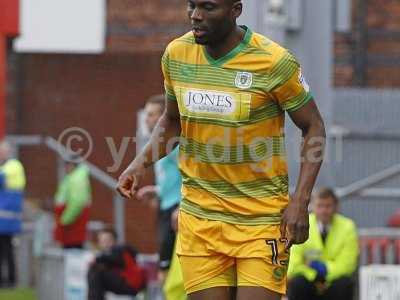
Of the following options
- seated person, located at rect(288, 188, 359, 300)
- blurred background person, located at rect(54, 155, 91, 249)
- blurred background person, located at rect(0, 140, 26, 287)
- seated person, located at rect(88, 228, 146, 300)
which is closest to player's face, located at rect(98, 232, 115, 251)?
seated person, located at rect(88, 228, 146, 300)

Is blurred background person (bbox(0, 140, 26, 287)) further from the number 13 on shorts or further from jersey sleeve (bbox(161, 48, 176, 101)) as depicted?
the number 13 on shorts

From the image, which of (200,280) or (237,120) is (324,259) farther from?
(237,120)

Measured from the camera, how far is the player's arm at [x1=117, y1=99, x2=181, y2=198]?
761 cm

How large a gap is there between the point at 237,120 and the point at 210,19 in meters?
0.49

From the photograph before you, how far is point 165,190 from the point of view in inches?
444

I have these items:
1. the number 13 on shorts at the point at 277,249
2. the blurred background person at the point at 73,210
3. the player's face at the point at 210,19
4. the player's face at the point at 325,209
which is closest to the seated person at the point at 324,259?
the player's face at the point at 325,209

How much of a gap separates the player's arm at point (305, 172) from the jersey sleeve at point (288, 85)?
0.14 feet

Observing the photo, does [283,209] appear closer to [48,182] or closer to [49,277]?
[49,277]

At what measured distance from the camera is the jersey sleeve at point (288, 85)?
7309 mm

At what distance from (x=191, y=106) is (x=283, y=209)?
2.15ft

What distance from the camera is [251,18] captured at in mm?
11609

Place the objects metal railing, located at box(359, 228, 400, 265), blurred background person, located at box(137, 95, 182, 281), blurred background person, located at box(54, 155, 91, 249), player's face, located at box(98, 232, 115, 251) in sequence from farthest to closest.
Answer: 1. blurred background person, located at box(54, 155, 91, 249)
2. player's face, located at box(98, 232, 115, 251)
3. metal railing, located at box(359, 228, 400, 265)
4. blurred background person, located at box(137, 95, 182, 281)

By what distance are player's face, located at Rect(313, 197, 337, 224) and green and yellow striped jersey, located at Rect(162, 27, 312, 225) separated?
4.63 meters

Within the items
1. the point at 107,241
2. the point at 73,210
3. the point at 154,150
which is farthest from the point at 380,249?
the point at 73,210
